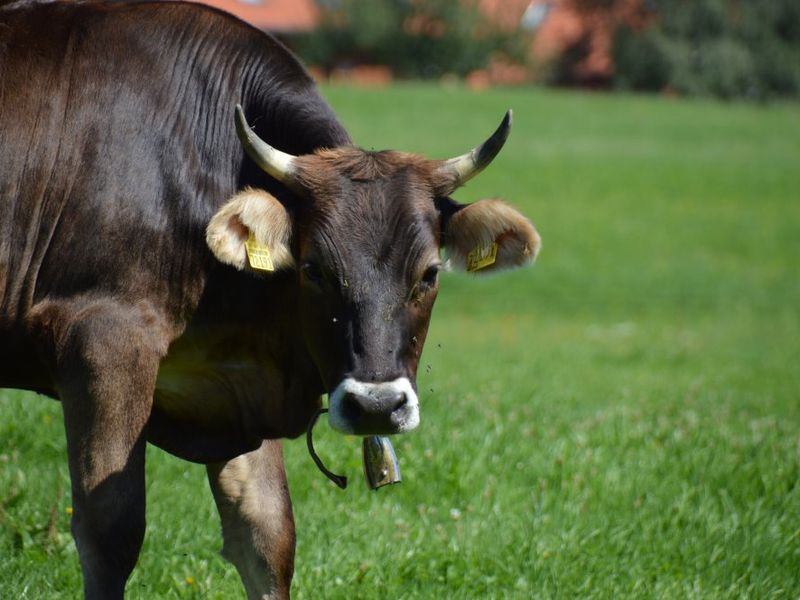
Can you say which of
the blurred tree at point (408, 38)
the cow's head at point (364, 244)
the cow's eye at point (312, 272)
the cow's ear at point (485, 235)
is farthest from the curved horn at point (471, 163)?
the blurred tree at point (408, 38)

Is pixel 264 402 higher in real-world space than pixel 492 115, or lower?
higher

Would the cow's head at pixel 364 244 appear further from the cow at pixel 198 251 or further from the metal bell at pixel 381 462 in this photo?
the metal bell at pixel 381 462

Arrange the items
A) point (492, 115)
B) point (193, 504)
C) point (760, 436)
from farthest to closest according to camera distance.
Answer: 1. point (492, 115)
2. point (760, 436)
3. point (193, 504)

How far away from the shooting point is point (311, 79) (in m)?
5.46

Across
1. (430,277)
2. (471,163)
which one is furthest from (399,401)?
(471,163)

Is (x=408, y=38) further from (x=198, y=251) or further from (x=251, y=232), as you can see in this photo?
(x=251, y=232)

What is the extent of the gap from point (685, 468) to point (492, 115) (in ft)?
104

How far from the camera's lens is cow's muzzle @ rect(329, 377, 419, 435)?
179 inches

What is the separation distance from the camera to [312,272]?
4840mm

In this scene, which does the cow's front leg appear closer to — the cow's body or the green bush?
the cow's body

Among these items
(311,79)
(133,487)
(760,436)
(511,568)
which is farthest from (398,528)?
(760,436)

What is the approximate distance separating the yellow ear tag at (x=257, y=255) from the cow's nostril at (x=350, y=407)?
1.98 feet

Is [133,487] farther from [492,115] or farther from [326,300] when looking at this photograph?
[492,115]

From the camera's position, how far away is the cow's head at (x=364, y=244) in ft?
15.1
